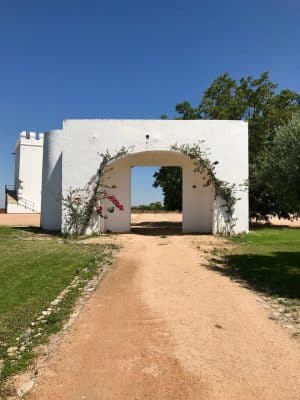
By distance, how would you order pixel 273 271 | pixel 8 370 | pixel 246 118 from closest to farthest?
1. pixel 8 370
2. pixel 273 271
3. pixel 246 118

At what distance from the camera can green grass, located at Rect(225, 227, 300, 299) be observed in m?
7.62

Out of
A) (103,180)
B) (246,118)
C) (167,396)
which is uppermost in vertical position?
(246,118)

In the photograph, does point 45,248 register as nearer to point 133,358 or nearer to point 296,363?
point 133,358

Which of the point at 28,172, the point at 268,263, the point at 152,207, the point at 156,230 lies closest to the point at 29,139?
the point at 28,172

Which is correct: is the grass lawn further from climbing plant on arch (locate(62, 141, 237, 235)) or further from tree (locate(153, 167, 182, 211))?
tree (locate(153, 167, 182, 211))

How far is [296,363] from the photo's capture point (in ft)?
13.3

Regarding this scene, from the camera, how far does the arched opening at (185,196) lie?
17.4 m

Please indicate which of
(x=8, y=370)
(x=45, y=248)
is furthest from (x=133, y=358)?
(x=45, y=248)

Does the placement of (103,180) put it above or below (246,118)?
below

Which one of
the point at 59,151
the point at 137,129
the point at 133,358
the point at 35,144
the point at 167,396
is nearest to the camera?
the point at 167,396

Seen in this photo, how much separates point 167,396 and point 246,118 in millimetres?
21960

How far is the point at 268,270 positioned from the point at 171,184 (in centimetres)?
1594

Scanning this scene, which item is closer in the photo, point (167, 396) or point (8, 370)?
point (167, 396)

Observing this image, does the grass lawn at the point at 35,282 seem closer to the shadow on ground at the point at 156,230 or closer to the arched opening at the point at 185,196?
the arched opening at the point at 185,196
